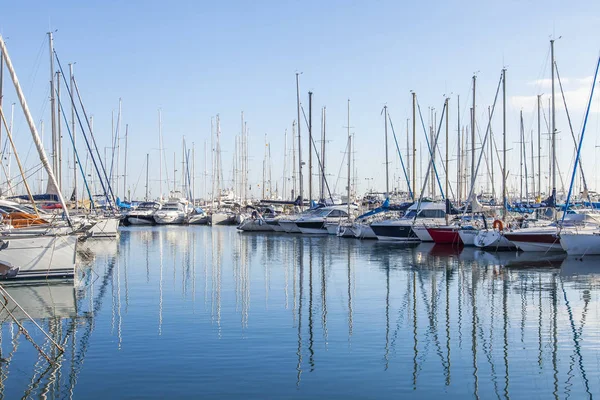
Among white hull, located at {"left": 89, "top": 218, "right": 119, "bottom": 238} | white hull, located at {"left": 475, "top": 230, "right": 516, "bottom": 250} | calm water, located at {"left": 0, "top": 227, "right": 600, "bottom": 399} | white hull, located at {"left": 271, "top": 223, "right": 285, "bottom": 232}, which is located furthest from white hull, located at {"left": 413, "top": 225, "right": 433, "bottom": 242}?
white hull, located at {"left": 89, "top": 218, "right": 119, "bottom": 238}

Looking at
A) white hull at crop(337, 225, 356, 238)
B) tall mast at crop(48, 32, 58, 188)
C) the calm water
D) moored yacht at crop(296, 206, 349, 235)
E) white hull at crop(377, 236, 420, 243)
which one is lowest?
the calm water

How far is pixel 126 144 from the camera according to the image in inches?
3081

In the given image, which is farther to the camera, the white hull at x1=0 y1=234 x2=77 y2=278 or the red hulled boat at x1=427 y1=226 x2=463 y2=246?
the red hulled boat at x1=427 y1=226 x2=463 y2=246

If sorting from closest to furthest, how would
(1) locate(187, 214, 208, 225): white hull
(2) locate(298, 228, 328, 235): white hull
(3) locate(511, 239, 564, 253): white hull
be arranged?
(3) locate(511, 239, 564, 253): white hull
(2) locate(298, 228, 328, 235): white hull
(1) locate(187, 214, 208, 225): white hull

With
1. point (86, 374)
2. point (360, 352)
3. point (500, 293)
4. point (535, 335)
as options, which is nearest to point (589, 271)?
point (500, 293)

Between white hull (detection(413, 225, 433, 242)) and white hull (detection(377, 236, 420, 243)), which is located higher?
white hull (detection(413, 225, 433, 242))

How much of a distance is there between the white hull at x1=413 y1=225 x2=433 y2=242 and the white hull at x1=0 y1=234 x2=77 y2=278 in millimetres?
25528

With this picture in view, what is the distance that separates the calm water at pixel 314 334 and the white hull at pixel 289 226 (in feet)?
94.8

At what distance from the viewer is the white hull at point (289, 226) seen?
59.5 m

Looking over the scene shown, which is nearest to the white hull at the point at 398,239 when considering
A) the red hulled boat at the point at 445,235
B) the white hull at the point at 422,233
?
the white hull at the point at 422,233

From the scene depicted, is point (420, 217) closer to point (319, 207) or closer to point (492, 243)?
point (492, 243)

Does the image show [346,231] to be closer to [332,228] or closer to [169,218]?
[332,228]

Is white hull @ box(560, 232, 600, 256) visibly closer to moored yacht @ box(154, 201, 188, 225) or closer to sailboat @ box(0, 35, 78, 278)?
sailboat @ box(0, 35, 78, 278)

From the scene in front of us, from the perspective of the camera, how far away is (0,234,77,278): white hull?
22984 mm
